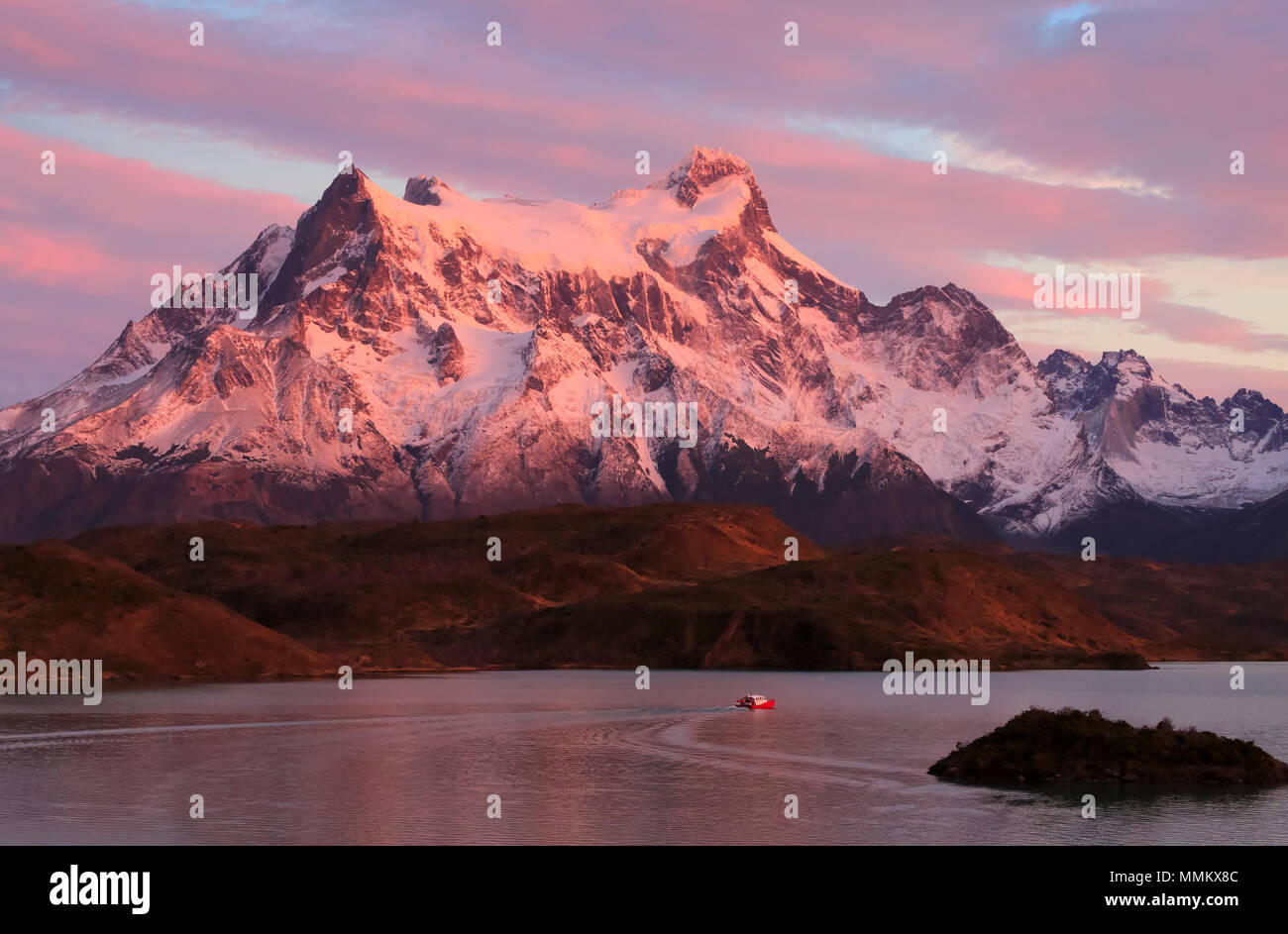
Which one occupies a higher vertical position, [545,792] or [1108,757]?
[1108,757]

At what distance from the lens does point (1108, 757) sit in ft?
437

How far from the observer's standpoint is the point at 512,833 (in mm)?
106125

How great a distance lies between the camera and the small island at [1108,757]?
5172 inches

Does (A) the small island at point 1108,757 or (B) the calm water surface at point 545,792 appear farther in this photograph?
(A) the small island at point 1108,757

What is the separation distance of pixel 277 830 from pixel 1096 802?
59.1m

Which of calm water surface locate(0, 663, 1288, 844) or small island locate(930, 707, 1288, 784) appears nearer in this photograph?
calm water surface locate(0, 663, 1288, 844)

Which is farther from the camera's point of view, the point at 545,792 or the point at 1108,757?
the point at 1108,757

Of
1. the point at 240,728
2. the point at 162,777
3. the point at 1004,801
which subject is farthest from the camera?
the point at 240,728

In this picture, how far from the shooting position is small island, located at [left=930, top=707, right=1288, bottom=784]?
431 feet

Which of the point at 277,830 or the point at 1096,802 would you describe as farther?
the point at 1096,802
